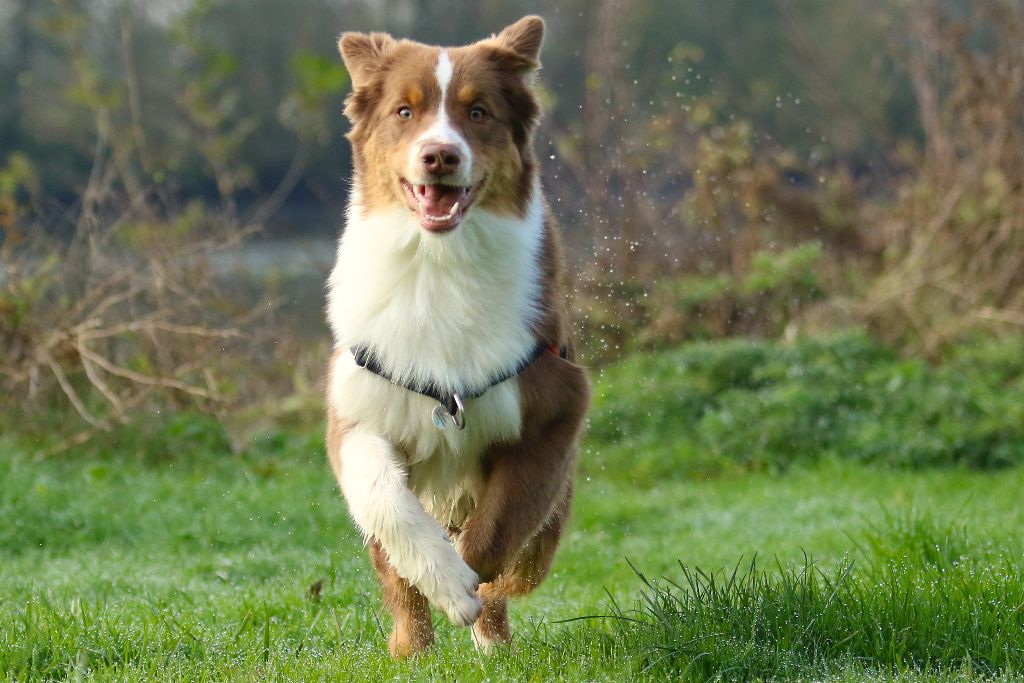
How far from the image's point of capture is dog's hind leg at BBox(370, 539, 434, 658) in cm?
394

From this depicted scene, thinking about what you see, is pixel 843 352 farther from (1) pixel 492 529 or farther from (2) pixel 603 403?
(1) pixel 492 529

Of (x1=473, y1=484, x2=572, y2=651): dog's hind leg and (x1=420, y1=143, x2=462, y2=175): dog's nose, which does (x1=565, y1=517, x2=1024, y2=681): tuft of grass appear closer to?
(x1=473, y1=484, x2=572, y2=651): dog's hind leg

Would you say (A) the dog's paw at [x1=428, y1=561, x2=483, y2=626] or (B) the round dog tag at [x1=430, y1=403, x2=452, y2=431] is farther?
(B) the round dog tag at [x1=430, y1=403, x2=452, y2=431]

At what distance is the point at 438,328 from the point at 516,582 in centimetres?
95

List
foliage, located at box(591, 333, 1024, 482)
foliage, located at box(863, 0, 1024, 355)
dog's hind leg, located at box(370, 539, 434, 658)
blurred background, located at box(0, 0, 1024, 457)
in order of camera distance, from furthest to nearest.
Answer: foliage, located at box(863, 0, 1024, 355), foliage, located at box(591, 333, 1024, 482), blurred background, located at box(0, 0, 1024, 457), dog's hind leg, located at box(370, 539, 434, 658)

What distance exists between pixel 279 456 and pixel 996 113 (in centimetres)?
678

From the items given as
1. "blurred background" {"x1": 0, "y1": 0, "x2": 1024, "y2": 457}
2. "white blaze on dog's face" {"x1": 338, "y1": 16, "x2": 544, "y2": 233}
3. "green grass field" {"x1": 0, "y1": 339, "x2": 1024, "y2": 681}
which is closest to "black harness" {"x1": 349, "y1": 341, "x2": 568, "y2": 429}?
"white blaze on dog's face" {"x1": 338, "y1": 16, "x2": 544, "y2": 233}

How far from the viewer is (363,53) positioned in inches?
160

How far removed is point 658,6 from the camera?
78.9 feet

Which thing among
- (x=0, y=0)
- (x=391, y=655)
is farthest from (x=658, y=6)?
(x=391, y=655)

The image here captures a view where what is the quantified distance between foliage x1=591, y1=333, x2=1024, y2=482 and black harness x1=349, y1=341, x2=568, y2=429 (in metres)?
4.89

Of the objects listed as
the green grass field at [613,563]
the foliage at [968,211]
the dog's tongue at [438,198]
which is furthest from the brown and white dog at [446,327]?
the foliage at [968,211]

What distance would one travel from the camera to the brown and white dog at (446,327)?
372 centimetres

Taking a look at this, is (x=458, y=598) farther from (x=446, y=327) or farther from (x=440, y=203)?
(x=440, y=203)
